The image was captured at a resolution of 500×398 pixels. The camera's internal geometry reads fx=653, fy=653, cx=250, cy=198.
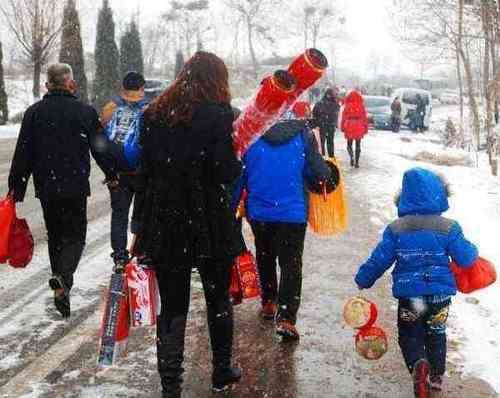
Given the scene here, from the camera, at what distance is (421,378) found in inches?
140

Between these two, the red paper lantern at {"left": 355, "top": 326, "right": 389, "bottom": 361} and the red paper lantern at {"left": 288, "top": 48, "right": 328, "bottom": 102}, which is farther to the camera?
the red paper lantern at {"left": 355, "top": 326, "right": 389, "bottom": 361}

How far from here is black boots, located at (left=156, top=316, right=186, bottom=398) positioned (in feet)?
11.2

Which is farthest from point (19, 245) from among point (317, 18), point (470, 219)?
point (317, 18)

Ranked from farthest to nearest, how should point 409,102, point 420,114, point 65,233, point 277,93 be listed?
point 409,102
point 420,114
point 65,233
point 277,93

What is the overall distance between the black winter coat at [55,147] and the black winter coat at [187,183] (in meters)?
1.73

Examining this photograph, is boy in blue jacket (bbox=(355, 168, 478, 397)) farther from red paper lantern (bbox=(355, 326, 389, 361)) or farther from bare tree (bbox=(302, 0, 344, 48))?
bare tree (bbox=(302, 0, 344, 48))

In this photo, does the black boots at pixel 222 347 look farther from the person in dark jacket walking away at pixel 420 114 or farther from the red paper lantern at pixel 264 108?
the person in dark jacket walking away at pixel 420 114

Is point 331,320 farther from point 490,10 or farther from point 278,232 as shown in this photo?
point 490,10

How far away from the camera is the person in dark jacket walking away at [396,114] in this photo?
88.1 feet

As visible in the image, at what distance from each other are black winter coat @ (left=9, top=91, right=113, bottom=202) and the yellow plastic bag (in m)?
1.59

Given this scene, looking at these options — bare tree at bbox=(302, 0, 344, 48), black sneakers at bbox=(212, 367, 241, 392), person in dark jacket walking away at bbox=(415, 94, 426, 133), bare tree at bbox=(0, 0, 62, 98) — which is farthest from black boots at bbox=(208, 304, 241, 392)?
bare tree at bbox=(302, 0, 344, 48)

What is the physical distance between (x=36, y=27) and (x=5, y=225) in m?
23.6

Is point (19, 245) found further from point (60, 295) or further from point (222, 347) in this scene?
point (222, 347)

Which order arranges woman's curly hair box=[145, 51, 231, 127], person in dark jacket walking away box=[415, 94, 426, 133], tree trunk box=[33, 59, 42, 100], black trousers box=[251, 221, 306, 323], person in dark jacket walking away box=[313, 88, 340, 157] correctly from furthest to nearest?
person in dark jacket walking away box=[415, 94, 426, 133] < tree trunk box=[33, 59, 42, 100] < person in dark jacket walking away box=[313, 88, 340, 157] < black trousers box=[251, 221, 306, 323] < woman's curly hair box=[145, 51, 231, 127]
